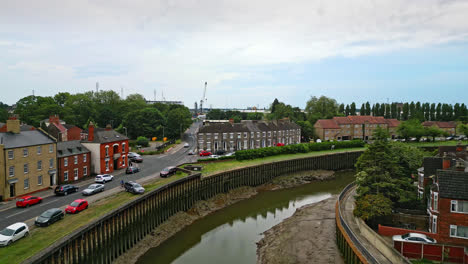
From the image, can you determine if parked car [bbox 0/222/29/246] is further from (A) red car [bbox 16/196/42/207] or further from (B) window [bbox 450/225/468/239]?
(B) window [bbox 450/225/468/239]

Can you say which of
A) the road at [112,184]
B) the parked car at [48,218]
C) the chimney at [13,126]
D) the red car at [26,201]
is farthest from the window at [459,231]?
the chimney at [13,126]

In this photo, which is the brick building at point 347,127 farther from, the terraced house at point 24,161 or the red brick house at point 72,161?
the terraced house at point 24,161

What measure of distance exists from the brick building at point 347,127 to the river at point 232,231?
4621cm

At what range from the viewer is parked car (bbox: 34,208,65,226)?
2452cm

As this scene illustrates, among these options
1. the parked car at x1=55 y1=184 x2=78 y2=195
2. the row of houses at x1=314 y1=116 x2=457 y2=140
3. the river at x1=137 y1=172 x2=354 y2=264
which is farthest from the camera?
the row of houses at x1=314 y1=116 x2=457 y2=140

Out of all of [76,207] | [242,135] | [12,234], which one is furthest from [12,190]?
[242,135]

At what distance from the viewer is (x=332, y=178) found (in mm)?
63938

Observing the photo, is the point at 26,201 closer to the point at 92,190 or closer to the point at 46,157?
the point at 92,190

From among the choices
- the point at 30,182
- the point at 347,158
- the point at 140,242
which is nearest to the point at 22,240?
the point at 140,242

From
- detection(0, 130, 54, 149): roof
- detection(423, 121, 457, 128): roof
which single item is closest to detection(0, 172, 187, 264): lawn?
detection(0, 130, 54, 149): roof

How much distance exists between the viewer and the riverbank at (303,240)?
27.1 metres

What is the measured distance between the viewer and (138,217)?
3128cm

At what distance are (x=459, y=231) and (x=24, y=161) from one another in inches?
1658

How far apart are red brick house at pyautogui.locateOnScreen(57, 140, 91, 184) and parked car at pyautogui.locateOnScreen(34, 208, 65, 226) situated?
49.9ft
